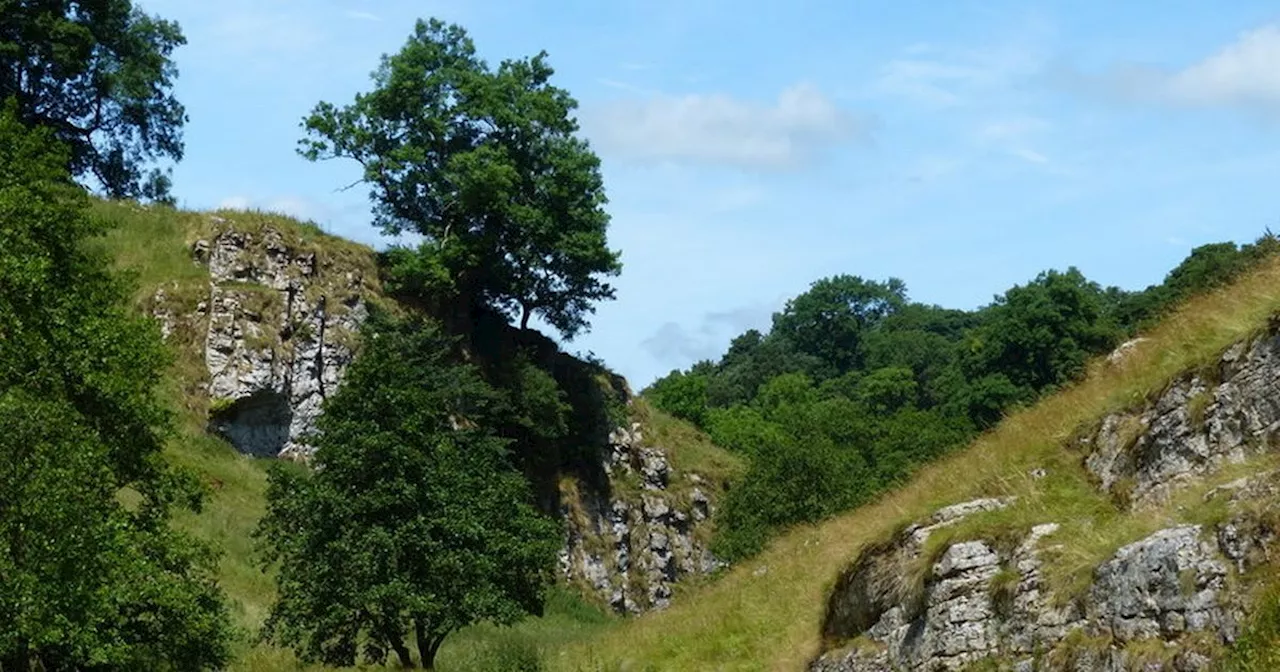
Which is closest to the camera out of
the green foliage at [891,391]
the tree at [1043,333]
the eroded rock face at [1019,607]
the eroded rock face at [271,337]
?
the eroded rock face at [1019,607]

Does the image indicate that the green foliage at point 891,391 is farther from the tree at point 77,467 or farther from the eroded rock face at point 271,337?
the eroded rock face at point 271,337

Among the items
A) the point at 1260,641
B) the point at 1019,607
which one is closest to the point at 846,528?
the point at 1019,607

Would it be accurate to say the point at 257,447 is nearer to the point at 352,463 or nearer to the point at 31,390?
the point at 352,463

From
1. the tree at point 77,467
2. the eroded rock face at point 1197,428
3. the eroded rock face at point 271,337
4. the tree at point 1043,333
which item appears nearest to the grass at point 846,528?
the eroded rock face at point 1197,428

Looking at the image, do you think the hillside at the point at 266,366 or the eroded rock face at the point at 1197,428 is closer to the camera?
the eroded rock face at the point at 1197,428

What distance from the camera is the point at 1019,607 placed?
1530 cm

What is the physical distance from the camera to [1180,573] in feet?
42.9

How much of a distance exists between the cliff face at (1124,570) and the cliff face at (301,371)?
38111mm

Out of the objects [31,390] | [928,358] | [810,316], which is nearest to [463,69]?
[31,390]

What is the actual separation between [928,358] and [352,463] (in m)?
130

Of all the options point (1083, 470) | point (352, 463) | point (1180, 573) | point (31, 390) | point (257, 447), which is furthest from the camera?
point (257, 447)

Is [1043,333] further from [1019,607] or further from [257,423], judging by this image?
[1019,607]

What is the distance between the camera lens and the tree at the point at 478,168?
65938 millimetres

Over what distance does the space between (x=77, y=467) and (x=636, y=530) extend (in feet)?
151
